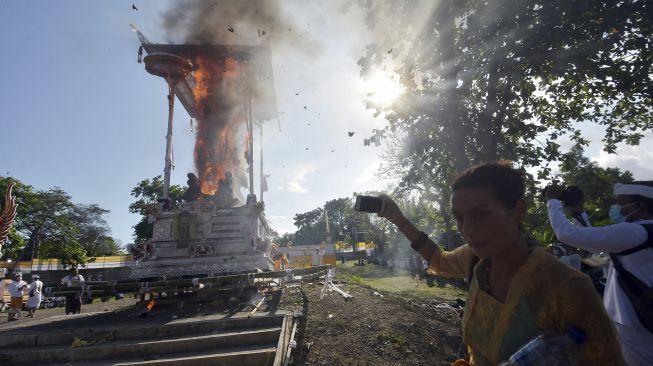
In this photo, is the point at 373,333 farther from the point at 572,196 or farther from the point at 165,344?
the point at 572,196

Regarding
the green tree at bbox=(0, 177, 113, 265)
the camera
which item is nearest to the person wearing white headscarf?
the camera

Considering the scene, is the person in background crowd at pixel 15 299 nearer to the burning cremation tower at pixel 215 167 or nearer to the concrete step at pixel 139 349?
the burning cremation tower at pixel 215 167

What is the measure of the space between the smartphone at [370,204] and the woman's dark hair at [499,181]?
90cm

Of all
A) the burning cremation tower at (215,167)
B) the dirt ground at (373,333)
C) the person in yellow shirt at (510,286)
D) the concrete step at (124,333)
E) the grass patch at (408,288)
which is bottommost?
the grass patch at (408,288)

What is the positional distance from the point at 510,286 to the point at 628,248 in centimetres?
167

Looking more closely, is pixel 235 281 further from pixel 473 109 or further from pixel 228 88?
pixel 228 88

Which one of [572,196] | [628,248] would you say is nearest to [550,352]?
[628,248]

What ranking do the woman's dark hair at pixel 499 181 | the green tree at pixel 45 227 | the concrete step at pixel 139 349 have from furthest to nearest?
the green tree at pixel 45 227 < the concrete step at pixel 139 349 < the woman's dark hair at pixel 499 181

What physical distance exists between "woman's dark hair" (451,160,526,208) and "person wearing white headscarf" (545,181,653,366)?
1300 millimetres

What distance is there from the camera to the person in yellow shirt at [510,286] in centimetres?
135

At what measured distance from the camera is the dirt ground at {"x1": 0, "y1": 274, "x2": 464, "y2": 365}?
5520 millimetres

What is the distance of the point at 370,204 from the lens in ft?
9.04

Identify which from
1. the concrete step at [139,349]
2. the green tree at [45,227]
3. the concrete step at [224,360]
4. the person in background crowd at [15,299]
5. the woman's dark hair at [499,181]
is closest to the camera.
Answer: the woman's dark hair at [499,181]

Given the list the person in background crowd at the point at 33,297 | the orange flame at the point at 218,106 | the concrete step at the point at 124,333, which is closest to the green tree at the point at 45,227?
the person in background crowd at the point at 33,297
